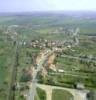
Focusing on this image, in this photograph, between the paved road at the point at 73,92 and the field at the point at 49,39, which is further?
the field at the point at 49,39

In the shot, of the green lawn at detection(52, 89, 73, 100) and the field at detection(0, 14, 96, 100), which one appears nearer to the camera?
the green lawn at detection(52, 89, 73, 100)

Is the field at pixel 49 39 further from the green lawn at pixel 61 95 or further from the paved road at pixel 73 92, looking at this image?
the green lawn at pixel 61 95

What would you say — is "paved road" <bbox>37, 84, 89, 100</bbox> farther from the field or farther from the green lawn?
the field

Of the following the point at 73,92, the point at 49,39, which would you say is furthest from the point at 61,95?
the point at 49,39

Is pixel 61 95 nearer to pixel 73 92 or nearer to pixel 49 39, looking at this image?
pixel 73 92

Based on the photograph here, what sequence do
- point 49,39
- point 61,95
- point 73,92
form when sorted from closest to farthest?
1. point 61,95
2. point 73,92
3. point 49,39

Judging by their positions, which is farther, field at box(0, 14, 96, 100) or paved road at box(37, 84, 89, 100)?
field at box(0, 14, 96, 100)

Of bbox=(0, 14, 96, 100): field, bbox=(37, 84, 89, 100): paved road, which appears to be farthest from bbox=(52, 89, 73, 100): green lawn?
bbox=(0, 14, 96, 100): field

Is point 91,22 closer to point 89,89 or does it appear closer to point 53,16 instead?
point 53,16

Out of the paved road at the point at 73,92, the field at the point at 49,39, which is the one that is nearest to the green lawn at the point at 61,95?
the paved road at the point at 73,92

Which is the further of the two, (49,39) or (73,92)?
(49,39)

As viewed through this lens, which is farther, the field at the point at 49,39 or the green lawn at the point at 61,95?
the field at the point at 49,39
